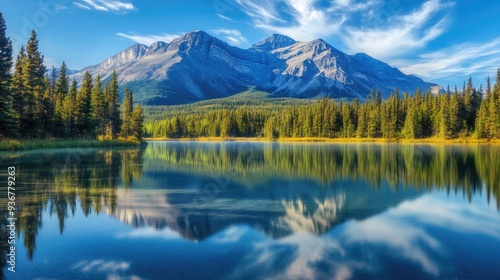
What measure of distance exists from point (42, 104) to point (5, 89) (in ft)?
56.3

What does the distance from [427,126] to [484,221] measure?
125 metres

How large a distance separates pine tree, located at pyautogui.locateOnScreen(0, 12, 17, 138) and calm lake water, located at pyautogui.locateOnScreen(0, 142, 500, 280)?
2831cm

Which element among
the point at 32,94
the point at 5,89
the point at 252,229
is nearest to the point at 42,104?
the point at 32,94

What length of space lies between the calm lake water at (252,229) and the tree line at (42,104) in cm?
3296

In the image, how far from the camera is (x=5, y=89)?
52.4 meters

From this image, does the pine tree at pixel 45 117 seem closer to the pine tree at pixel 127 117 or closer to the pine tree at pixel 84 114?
the pine tree at pixel 84 114

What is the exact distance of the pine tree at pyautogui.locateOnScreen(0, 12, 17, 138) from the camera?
5228 centimetres

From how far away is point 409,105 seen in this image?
14525cm

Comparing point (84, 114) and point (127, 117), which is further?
point (127, 117)

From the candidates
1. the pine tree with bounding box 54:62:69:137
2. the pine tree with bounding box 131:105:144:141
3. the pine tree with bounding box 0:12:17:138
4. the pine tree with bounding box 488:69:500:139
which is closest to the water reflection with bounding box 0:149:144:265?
the pine tree with bounding box 0:12:17:138

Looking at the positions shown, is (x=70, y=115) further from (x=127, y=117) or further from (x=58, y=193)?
(x=58, y=193)

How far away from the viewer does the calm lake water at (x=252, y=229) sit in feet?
36.6

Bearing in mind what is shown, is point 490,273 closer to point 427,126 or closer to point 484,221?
point 484,221

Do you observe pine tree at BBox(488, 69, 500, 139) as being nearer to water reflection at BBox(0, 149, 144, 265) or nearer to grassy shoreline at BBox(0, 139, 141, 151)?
grassy shoreline at BBox(0, 139, 141, 151)
